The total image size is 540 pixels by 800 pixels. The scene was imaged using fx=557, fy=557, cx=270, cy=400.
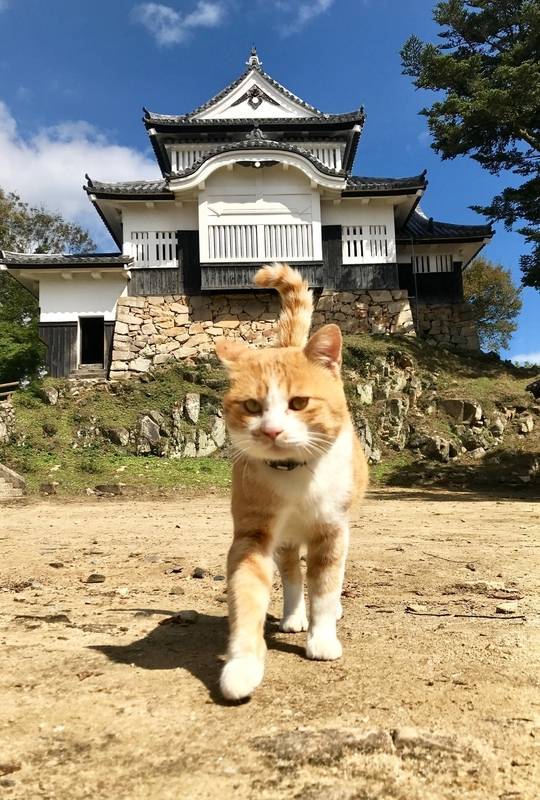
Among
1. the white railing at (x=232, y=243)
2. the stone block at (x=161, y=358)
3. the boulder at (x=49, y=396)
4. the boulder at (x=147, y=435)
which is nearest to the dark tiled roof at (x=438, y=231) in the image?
the white railing at (x=232, y=243)

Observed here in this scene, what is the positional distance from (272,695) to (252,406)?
1.21 meters

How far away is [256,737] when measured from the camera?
181 cm

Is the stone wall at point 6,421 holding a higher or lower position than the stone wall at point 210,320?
lower

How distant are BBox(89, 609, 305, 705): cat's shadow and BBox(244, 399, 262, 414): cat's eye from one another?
1.17 metres

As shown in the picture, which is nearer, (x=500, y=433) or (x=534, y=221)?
(x=500, y=433)

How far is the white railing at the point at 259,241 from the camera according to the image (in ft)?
65.4

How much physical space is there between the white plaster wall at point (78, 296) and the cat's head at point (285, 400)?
18537 millimetres

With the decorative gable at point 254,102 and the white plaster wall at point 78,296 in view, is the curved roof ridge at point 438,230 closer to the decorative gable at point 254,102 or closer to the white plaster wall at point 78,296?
the decorative gable at point 254,102

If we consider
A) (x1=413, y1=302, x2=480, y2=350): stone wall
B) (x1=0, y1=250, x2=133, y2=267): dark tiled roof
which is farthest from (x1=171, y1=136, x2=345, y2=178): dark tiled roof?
(x1=413, y1=302, x2=480, y2=350): stone wall

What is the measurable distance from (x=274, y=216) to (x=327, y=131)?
470cm

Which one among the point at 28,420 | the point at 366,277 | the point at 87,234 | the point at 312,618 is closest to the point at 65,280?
the point at 28,420

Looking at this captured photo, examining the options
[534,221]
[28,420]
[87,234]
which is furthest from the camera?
[87,234]

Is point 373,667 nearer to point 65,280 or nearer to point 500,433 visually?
point 500,433

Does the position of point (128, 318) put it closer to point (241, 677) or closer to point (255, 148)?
point (255, 148)
